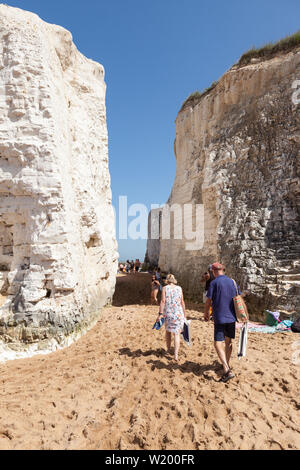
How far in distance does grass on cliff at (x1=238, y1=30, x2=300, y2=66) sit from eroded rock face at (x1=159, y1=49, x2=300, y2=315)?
0.46 meters

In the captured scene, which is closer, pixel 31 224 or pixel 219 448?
pixel 219 448

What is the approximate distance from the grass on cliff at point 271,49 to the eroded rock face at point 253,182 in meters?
0.46

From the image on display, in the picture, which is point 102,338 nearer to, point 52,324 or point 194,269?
point 52,324

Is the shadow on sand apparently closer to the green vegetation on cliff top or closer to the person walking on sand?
the person walking on sand

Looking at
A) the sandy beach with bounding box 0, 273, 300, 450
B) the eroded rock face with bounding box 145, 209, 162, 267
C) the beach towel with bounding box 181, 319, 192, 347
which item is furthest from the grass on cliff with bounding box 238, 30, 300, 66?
the eroded rock face with bounding box 145, 209, 162, 267

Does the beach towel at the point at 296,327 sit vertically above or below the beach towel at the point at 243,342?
below

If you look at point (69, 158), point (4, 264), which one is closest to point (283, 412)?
point (4, 264)

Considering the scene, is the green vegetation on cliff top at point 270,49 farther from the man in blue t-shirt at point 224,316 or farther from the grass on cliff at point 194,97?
the man in blue t-shirt at point 224,316

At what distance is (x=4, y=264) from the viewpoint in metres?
5.66

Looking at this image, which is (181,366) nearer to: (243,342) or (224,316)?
(243,342)

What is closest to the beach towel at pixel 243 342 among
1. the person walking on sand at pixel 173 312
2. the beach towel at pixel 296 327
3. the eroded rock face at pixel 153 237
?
the person walking on sand at pixel 173 312

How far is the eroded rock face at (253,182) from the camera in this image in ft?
26.1

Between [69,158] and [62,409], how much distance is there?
5.36m

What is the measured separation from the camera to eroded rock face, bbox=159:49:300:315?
7941 millimetres
